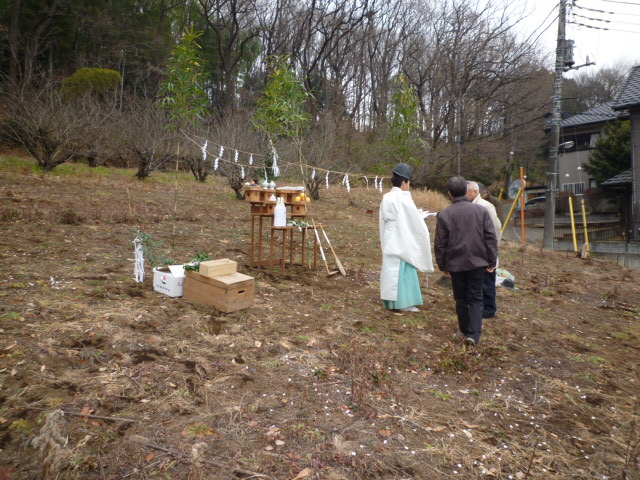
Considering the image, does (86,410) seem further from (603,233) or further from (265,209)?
(603,233)

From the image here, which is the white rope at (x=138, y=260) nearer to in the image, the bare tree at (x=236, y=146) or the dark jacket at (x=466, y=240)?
the dark jacket at (x=466, y=240)

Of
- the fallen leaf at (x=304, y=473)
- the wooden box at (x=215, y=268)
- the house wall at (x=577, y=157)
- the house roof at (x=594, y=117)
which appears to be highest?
the house roof at (x=594, y=117)

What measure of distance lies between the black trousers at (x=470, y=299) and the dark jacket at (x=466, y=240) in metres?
0.10

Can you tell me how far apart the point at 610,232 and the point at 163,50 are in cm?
2462

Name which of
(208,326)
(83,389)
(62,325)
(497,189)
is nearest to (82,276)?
(62,325)

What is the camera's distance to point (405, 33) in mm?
30766

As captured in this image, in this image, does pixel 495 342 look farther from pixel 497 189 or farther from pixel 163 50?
pixel 497 189

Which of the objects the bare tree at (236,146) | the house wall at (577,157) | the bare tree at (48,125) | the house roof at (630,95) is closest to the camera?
the bare tree at (48,125)

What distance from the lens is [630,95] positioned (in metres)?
17.6

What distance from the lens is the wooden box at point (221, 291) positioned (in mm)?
4699

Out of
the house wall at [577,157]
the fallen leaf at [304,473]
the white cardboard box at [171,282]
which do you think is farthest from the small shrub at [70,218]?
the house wall at [577,157]

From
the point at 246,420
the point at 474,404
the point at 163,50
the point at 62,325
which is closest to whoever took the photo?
the point at 246,420

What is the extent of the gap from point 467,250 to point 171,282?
3.20 metres

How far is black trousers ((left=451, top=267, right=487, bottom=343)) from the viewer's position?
4.34m
